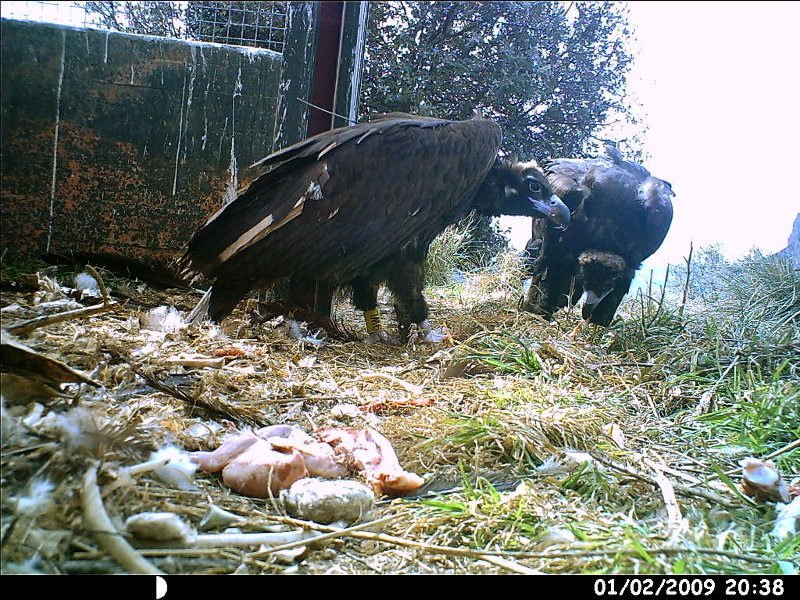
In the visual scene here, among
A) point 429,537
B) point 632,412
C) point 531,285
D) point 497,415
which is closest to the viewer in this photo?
point 429,537

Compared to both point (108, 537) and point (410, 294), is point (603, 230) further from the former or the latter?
point (108, 537)

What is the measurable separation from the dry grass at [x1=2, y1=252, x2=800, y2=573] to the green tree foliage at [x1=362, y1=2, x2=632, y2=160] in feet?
3.75

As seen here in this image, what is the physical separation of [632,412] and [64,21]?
7.78 feet

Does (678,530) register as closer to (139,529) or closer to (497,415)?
(497,415)

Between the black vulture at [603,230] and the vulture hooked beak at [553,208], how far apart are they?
169 millimetres

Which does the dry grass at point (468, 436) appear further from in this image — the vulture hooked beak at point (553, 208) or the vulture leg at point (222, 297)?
→ the vulture hooked beak at point (553, 208)

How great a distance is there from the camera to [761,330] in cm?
267

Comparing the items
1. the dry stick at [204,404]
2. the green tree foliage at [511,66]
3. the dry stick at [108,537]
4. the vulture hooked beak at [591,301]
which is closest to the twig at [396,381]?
the dry stick at [204,404]

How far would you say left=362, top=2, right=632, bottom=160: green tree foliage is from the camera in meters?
2.79

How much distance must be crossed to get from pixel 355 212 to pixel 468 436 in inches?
59.5

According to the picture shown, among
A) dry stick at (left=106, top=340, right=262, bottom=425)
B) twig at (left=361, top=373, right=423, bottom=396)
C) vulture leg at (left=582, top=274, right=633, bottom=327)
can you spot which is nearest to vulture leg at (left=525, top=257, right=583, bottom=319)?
vulture leg at (left=582, top=274, right=633, bottom=327)

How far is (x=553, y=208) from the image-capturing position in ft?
11.4
